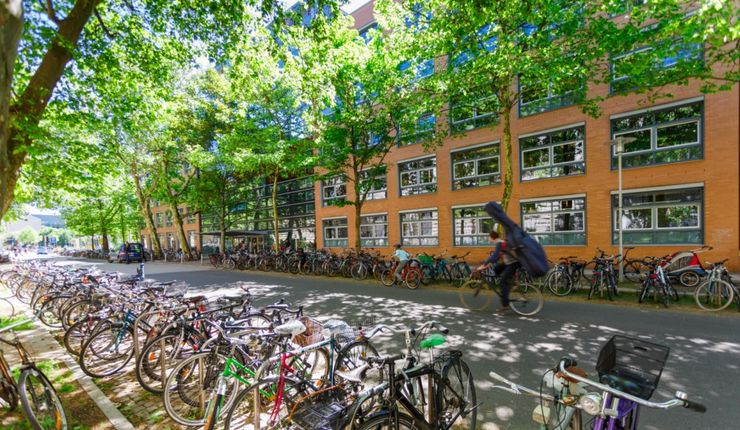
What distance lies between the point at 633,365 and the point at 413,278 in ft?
30.6

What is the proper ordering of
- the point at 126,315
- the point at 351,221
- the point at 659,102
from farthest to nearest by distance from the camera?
the point at 351,221, the point at 659,102, the point at 126,315

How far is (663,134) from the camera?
1252 centimetres

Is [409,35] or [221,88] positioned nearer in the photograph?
[409,35]

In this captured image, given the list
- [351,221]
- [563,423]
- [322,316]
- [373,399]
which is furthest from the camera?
[351,221]

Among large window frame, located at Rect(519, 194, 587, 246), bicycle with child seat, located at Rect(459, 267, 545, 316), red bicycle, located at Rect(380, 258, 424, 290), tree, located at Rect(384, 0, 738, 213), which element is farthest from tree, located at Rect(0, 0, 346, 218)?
large window frame, located at Rect(519, 194, 587, 246)

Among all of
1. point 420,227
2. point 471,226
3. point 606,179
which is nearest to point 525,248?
point 606,179

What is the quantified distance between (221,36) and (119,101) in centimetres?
299

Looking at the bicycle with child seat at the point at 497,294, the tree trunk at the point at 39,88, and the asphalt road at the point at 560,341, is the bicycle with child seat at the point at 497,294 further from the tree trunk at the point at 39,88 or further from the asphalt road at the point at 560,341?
the tree trunk at the point at 39,88

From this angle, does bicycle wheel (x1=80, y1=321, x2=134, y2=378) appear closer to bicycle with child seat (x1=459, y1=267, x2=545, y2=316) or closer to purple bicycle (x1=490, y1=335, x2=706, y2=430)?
purple bicycle (x1=490, y1=335, x2=706, y2=430)

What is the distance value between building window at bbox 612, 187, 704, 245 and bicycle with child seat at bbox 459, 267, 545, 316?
7.77 metres

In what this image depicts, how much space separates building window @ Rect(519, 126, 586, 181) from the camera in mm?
14234

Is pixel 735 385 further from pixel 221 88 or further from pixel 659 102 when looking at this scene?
pixel 221 88

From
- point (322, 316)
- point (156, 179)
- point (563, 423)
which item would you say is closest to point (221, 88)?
point (156, 179)

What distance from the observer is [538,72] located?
307 inches
